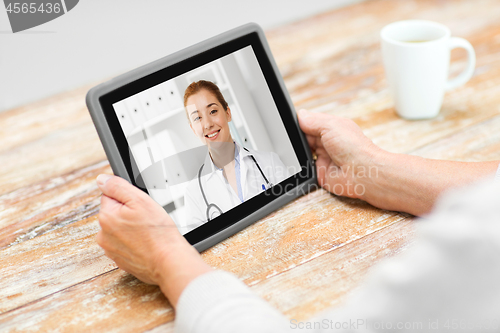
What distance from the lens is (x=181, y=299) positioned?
1.47ft

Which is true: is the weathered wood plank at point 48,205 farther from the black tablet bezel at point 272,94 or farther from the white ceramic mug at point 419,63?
the white ceramic mug at point 419,63

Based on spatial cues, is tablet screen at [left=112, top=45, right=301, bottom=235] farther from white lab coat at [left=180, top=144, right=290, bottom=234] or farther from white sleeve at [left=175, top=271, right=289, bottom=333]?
white sleeve at [left=175, top=271, right=289, bottom=333]

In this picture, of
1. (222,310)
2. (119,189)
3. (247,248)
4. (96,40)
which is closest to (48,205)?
(119,189)

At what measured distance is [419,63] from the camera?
0.82 m

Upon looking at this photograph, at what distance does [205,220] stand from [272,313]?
231 millimetres

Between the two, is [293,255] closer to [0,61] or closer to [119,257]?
[119,257]

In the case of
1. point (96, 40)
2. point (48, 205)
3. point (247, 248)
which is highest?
point (96, 40)

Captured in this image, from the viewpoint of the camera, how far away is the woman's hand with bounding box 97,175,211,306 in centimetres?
51

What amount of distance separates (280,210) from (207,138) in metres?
0.18

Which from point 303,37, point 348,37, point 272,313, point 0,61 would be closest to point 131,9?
point 0,61

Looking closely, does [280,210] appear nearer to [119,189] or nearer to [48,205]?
[119,189]

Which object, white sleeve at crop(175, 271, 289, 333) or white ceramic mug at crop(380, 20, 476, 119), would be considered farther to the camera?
white ceramic mug at crop(380, 20, 476, 119)

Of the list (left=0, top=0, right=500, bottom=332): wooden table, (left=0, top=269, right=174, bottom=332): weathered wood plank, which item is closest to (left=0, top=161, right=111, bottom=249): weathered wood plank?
(left=0, top=0, right=500, bottom=332): wooden table

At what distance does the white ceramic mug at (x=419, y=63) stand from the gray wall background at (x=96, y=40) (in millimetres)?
596
